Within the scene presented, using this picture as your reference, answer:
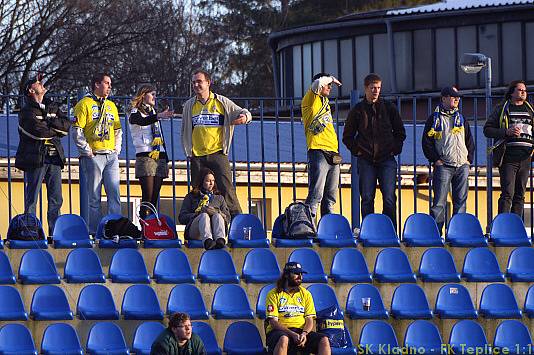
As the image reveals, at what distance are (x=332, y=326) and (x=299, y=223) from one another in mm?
1723

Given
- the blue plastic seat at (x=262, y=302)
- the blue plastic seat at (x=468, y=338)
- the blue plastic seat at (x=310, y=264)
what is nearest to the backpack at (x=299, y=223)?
the blue plastic seat at (x=310, y=264)

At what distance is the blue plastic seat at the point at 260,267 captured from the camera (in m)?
14.2

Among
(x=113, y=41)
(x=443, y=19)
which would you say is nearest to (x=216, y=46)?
(x=113, y=41)

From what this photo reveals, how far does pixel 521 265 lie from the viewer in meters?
14.7

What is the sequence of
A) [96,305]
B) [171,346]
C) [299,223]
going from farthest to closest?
1. [299,223]
2. [96,305]
3. [171,346]

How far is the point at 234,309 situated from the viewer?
13.8m

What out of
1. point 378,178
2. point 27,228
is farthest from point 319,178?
point 27,228

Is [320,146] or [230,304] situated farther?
[320,146]

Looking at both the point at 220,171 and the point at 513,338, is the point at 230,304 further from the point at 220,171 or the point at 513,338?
the point at 513,338

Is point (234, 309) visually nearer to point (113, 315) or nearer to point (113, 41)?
point (113, 315)

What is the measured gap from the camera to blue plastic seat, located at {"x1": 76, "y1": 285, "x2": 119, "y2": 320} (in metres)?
13.6

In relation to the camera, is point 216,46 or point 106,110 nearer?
point 106,110

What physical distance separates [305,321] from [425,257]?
185cm

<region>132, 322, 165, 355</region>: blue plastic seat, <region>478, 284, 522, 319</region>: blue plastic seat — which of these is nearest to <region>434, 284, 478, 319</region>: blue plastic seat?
<region>478, 284, 522, 319</region>: blue plastic seat
